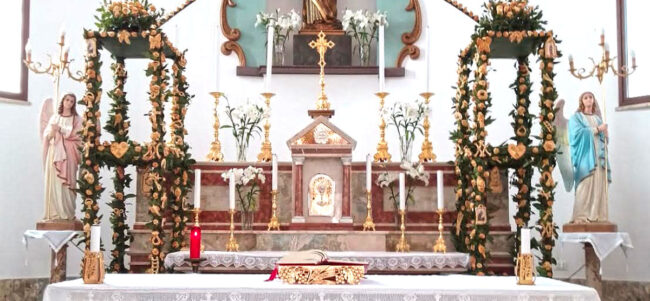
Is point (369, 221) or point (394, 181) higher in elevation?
point (394, 181)

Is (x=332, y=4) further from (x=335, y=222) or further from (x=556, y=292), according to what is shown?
(x=556, y=292)

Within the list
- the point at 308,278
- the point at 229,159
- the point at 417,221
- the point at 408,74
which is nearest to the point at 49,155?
the point at 229,159

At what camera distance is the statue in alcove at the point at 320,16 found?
12.4 m

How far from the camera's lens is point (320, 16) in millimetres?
12500

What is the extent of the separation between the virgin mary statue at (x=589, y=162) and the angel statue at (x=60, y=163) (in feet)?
19.3

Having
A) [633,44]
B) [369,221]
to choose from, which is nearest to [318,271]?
[369,221]

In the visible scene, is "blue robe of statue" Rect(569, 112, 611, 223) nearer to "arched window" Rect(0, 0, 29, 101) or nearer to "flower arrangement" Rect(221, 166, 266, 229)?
"flower arrangement" Rect(221, 166, 266, 229)

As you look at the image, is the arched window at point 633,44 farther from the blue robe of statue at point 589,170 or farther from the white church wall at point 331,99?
the blue robe of statue at point 589,170

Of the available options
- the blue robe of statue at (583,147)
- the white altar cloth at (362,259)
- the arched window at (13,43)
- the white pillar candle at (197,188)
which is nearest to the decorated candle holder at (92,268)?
the white altar cloth at (362,259)

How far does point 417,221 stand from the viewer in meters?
9.34

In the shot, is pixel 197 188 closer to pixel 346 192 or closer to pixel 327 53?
pixel 346 192

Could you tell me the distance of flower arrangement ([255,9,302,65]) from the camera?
12.3 metres

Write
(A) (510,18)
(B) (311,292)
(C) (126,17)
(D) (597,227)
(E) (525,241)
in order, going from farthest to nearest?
(D) (597,227), (C) (126,17), (A) (510,18), (E) (525,241), (B) (311,292)

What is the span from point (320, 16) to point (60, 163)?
4.27 meters
